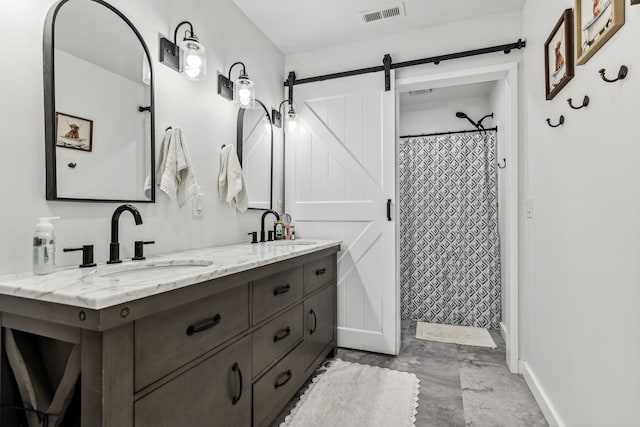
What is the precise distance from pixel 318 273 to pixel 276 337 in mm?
643

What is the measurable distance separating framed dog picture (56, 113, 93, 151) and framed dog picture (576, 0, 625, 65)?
74.8 inches

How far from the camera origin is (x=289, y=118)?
108 inches

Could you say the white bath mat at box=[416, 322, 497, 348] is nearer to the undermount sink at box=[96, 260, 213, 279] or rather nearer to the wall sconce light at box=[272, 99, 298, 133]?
the wall sconce light at box=[272, 99, 298, 133]

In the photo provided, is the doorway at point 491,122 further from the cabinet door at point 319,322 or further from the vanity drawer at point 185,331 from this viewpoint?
the vanity drawer at point 185,331

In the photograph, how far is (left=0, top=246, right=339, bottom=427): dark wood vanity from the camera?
2.80 feet

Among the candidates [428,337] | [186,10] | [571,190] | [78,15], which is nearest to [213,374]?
[78,15]

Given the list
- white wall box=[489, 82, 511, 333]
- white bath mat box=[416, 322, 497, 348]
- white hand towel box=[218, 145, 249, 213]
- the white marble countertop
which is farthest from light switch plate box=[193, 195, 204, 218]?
white wall box=[489, 82, 511, 333]

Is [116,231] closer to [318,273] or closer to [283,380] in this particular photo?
[283,380]

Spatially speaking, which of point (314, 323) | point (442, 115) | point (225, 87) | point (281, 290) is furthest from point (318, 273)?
point (442, 115)

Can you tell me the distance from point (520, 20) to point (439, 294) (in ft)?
7.92

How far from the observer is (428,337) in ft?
9.87

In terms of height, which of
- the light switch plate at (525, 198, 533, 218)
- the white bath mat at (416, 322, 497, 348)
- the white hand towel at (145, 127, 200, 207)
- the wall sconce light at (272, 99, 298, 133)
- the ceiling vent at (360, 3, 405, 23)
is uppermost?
the ceiling vent at (360, 3, 405, 23)

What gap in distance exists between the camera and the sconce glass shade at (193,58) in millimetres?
1664

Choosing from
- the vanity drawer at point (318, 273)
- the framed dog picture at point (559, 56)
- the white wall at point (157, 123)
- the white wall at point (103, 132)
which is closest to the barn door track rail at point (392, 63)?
the white wall at point (157, 123)
